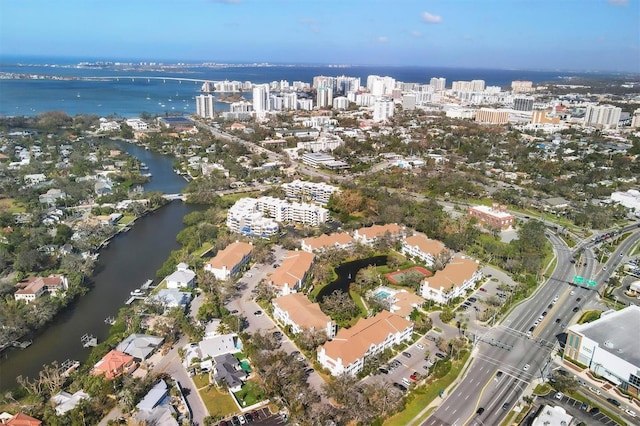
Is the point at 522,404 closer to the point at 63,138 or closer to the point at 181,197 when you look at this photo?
the point at 181,197

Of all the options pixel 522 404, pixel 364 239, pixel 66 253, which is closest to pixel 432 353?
pixel 522 404

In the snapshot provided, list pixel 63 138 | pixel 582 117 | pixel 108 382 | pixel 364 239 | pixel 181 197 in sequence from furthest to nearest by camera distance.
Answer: pixel 582 117 → pixel 63 138 → pixel 181 197 → pixel 364 239 → pixel 108 382

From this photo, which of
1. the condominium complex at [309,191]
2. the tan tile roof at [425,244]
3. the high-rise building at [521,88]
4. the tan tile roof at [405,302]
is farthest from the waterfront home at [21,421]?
the high-rise building at [521,88]

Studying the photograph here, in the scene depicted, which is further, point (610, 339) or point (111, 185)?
point (111, 185)

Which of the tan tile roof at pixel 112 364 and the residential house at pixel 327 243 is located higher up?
the residential house at pixel 327 243

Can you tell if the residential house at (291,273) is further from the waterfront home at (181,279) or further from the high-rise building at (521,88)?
the high-rise building at (521,88)

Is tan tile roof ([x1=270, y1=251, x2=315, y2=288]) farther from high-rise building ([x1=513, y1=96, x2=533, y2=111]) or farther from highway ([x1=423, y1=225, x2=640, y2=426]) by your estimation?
high-rise building ([x1=513, y1=96, x2=533, y2=111])
